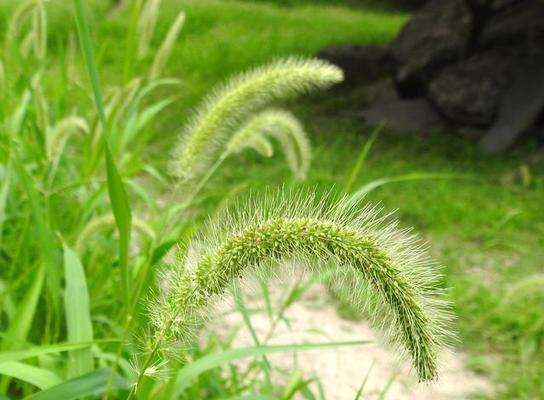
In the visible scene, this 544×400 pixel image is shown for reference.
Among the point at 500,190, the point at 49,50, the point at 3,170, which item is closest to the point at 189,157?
the point at 3,170

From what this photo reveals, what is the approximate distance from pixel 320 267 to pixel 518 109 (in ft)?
16.8

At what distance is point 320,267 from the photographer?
106 cm

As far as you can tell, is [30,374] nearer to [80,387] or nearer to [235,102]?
[80,387]

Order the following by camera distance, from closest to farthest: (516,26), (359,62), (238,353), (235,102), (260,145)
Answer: (238,353) → (235,102) → (260,145) → (516,26) → (359,62)

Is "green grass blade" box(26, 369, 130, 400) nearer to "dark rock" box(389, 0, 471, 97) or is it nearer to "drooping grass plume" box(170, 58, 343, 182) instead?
"drooping grass plume" box(170, 58, 343, 182)

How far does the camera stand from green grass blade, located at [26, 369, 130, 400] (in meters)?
1.27

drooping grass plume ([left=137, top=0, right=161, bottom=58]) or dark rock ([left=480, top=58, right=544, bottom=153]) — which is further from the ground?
dark rock ([left=480, top=58, right=544, bottom=153])

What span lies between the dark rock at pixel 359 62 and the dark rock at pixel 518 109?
1.88m

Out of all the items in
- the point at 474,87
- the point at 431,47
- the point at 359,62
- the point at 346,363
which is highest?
the point at 359,62

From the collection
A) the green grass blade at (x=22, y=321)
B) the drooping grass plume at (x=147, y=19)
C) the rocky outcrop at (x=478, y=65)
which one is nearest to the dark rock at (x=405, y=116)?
the rocky outcrop at (x=478, y=65)

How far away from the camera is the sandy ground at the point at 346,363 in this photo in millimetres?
2916

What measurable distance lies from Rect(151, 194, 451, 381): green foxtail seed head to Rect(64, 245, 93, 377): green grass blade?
60 cm

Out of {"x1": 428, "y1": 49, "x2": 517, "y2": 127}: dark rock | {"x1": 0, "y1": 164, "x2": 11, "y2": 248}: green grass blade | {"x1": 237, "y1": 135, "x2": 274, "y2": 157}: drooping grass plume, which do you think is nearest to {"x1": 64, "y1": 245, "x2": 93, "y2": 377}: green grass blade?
{"x1": 0, "y1": 164, "x2": 11, "y2": 248}: green grass blade

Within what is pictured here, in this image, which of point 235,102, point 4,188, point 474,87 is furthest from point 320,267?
point 474,87
